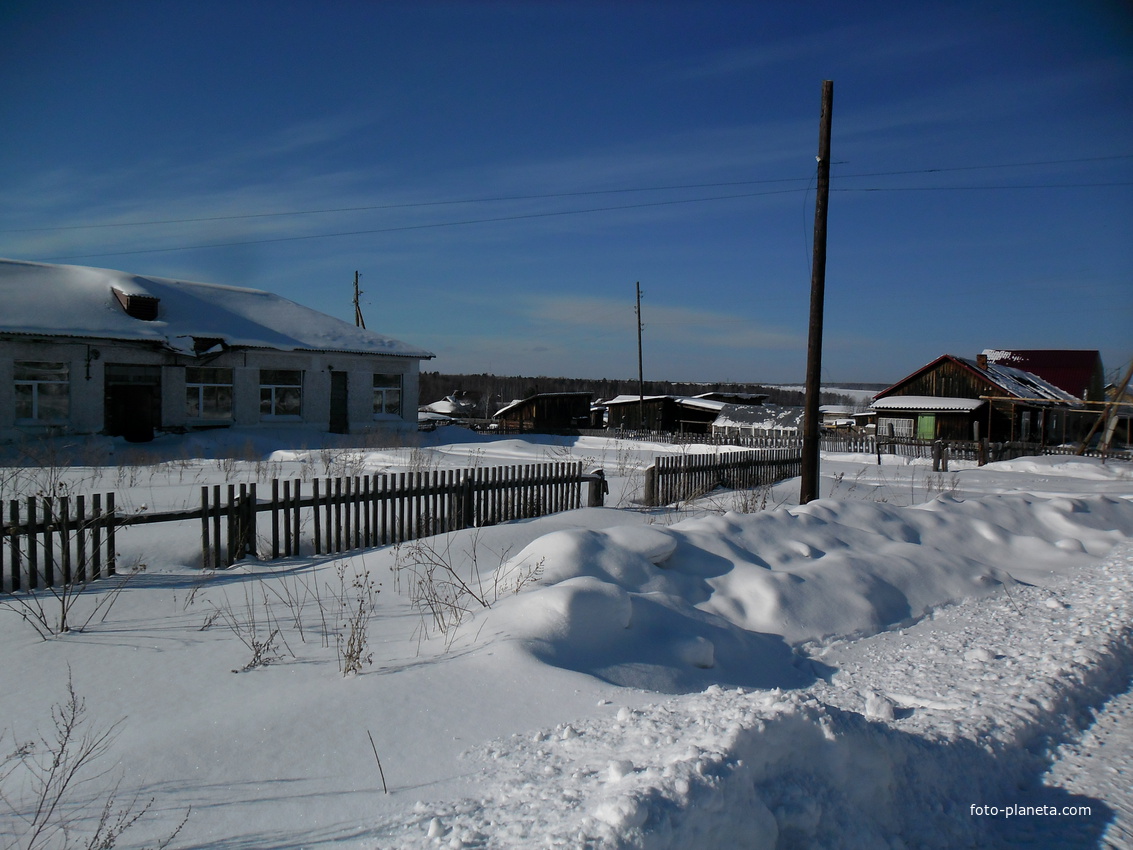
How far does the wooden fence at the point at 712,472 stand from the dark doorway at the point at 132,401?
1669 centimetres

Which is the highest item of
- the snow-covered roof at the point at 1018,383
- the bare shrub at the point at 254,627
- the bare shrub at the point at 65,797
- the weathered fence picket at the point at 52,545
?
the snow-covered roof at the point at 1018,383

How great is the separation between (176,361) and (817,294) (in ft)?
64.1

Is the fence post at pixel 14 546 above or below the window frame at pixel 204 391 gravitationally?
below

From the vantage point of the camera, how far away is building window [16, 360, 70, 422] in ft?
64.6

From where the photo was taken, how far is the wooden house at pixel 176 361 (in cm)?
1997

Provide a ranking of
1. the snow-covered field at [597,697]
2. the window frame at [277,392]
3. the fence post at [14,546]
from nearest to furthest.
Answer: the snow-covered field at [597,697] → the fence post at [14,546] → the window frame at [277,392]

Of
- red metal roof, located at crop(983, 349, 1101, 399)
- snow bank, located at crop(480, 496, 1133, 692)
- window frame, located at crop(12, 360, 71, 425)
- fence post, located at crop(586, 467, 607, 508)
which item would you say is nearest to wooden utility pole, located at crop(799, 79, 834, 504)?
snow bank, located at crop(480, 496, 1133, 692)

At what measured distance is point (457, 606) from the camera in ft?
17.3

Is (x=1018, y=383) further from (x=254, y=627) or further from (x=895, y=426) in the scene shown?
(x=254, y=627)

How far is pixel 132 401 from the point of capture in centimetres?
2161

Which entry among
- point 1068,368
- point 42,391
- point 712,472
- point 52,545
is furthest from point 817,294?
point 1068,368

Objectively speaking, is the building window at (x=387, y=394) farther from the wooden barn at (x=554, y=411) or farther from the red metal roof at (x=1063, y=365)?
the red metal roof at (x=1063, y=365)

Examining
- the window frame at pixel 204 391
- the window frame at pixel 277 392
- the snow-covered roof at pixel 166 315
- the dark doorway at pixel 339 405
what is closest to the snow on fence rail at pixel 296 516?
the snow-covered roof at pixel 166 315

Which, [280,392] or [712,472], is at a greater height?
[280,392]
